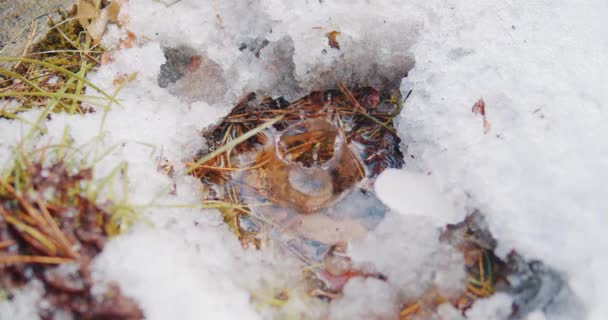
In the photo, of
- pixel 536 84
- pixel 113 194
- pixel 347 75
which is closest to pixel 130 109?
pixel 113 194

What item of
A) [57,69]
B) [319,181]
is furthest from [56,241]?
[319,181]

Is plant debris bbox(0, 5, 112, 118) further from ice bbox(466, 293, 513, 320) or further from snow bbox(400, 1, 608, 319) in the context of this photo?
ice bbox(466, 293, 513, 320)

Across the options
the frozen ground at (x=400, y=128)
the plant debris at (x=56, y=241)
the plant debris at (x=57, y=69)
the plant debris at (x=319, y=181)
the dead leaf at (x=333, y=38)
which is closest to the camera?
the plant debris at (x=56, y=241)

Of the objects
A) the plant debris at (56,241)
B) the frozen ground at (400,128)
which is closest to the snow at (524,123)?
the frozen ground at (400,128)

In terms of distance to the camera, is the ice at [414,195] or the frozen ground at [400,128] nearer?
the frozen ground at [400,128]

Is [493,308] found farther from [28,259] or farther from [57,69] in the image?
[57,69]

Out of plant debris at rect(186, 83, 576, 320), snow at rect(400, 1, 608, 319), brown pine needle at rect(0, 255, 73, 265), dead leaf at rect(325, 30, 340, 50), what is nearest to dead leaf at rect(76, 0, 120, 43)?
plant debris at rect(186, 83, 576, 320)

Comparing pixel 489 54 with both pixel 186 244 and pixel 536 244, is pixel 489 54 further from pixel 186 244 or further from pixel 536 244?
pixel 186 244

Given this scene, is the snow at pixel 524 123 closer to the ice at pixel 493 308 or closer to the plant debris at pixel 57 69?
the ice at pixel 493 308
